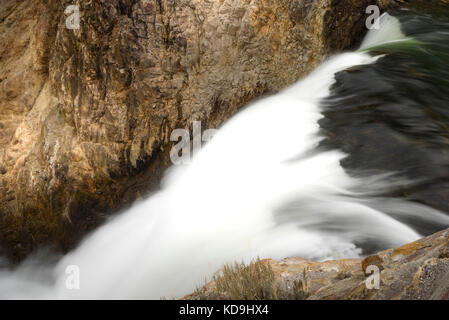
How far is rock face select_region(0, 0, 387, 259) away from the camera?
648 centimetres

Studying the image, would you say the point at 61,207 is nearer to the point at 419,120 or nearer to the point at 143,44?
the point at 143,44

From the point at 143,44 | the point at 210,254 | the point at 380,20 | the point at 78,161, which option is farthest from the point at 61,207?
the point at 380,20

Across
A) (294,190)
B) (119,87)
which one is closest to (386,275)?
(294,190)

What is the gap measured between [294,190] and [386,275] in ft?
7.42

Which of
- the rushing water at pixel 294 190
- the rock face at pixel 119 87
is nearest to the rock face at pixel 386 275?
the rushing water at pixel 294 190

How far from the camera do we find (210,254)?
3756 millimetres

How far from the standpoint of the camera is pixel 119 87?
660 cm

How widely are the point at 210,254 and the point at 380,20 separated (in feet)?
26.8

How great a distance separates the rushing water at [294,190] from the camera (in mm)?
3352

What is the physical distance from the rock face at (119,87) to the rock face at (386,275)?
470 cm

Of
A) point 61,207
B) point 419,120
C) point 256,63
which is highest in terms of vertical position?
point 256,63

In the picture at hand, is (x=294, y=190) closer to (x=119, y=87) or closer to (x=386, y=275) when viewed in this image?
(x=386, y=275)

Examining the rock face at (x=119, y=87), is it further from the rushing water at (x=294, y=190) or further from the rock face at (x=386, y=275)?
the rock face at (x=386, y=275)
